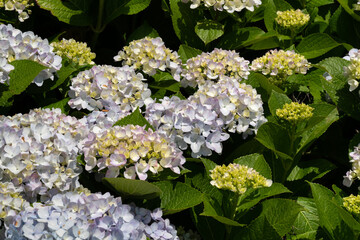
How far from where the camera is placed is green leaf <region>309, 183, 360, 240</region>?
7.75ft

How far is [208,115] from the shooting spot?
2443 millimetres

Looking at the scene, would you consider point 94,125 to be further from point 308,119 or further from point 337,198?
point 337,198

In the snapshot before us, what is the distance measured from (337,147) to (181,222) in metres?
1.01

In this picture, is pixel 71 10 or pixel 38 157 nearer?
pixel 38 157

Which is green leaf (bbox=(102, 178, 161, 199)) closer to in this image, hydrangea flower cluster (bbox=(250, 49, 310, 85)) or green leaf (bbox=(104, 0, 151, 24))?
hydrangea flower cluster (bbox=(250, 49, 310, 85))

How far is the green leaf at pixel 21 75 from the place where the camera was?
104 inches

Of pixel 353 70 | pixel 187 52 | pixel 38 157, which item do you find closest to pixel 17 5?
pixel 187 52

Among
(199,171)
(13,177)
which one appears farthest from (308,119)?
(13,177)

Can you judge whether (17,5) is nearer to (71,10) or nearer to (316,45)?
(71,10)

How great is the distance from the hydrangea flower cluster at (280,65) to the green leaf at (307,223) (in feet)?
2.17

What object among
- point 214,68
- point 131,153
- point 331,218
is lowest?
point 331,218

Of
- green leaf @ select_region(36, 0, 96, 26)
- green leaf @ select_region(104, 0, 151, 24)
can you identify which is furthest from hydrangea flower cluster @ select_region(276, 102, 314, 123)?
green leaf @ select_region(36, 0, 96, 26)

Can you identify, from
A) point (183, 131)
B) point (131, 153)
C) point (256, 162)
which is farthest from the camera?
point (256, 162)

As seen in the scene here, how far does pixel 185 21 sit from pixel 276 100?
1.01m
